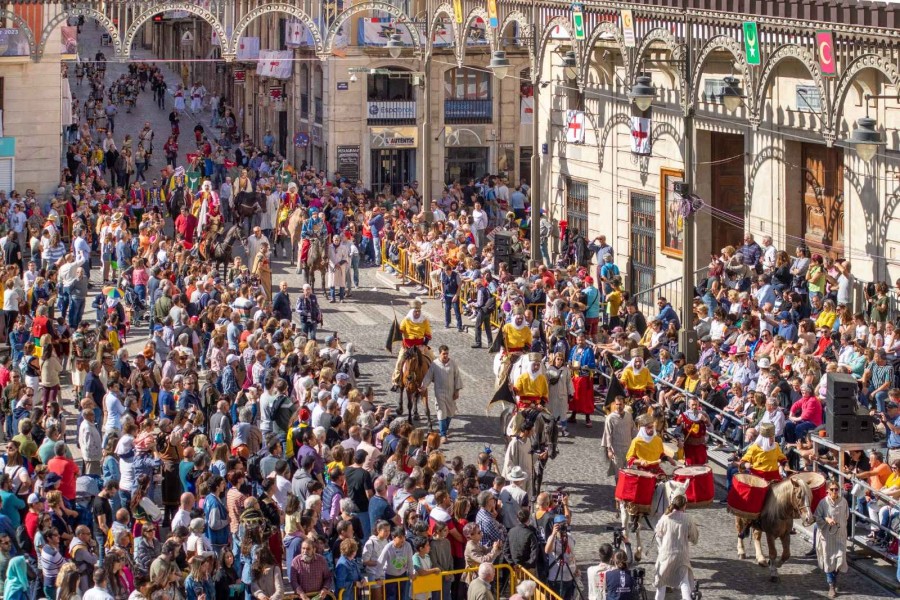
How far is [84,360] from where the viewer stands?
26609 millimetres

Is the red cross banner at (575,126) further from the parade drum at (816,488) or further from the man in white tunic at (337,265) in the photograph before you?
the parade drum at (816,488)

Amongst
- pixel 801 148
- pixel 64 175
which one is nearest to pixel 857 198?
pixel 801 148

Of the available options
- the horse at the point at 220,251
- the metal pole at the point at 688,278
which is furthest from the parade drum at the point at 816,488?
the horse at the point at 220,251

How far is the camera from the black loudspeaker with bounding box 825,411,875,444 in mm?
22562

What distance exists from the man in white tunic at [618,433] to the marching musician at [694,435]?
2.80 ft

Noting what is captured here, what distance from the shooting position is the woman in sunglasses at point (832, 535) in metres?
20.4

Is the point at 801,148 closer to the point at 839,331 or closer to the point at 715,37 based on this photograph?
the point at 715,37

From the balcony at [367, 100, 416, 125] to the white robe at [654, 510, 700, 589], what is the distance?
36636mm

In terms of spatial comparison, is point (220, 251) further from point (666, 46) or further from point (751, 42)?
point (751, 42)

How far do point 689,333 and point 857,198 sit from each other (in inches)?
169

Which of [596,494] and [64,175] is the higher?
[64,175]

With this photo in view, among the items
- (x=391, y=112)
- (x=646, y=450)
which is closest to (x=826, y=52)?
(x=646, y=450)

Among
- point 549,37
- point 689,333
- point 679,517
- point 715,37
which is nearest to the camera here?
point 679,517

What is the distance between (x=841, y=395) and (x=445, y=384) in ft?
20.2
